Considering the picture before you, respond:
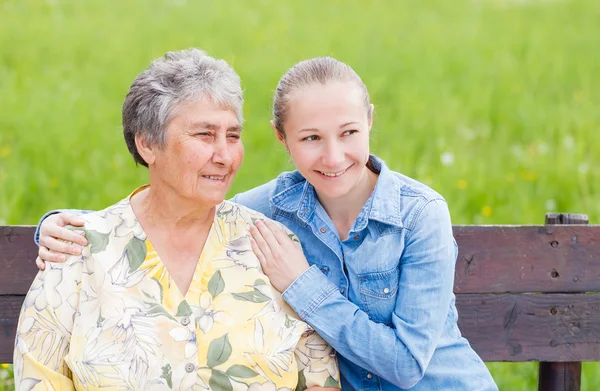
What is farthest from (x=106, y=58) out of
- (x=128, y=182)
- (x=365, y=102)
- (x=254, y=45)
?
(x=365, y=102)

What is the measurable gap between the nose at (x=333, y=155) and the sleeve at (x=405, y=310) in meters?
0.31

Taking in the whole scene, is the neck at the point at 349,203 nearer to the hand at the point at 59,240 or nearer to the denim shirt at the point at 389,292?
the denim shirt at the point at 389,292

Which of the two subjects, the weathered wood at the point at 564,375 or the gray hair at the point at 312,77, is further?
the weathered wood at the point at 564,375

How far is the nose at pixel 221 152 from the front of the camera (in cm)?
248

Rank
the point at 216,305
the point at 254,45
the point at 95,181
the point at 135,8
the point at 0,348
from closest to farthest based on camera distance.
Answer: the point at 216,305 < the point at 0,348 < the point at 95,181 < the point at 254,45 < the point at 135,8

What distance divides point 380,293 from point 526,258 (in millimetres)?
743

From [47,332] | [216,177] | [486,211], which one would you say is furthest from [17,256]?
[486,211]

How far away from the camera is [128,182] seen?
5188mm

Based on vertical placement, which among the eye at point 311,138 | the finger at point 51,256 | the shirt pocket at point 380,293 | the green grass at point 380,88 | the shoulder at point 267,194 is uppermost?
the green grass at point 380,88

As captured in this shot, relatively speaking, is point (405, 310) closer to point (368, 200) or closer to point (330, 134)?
point (368, 200)

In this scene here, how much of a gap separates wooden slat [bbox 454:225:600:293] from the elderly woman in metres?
0.71

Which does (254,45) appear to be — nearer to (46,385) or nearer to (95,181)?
(95,181)

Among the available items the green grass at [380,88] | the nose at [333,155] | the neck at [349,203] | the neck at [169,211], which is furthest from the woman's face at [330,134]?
the green grass at [380,88]

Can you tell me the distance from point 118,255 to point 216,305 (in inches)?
13.2
